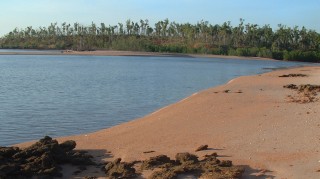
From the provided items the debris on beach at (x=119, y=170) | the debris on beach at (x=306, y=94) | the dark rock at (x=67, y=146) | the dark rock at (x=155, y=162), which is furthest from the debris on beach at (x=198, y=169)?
the debris on beach at (x=306, y=94)

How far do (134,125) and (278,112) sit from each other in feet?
17.0

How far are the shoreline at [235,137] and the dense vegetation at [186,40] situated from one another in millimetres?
91990

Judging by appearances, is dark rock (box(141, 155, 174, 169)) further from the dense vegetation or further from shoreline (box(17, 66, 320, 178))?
the dense vegetation

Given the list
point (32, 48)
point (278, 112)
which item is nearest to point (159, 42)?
point (32, 48)

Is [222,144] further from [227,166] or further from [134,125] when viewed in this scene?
[134,125]

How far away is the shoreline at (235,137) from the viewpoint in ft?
31.4

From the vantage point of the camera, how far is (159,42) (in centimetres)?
14450

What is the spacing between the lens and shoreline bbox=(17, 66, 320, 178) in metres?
9.57

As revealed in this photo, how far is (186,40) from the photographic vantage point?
14425cm

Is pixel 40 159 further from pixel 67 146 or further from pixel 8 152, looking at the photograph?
pixel 67 146

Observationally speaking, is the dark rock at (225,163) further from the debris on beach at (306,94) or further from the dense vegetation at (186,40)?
the dense vegetation at (186,40)

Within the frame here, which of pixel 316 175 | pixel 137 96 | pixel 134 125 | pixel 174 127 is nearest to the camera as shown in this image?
pixel 316 175

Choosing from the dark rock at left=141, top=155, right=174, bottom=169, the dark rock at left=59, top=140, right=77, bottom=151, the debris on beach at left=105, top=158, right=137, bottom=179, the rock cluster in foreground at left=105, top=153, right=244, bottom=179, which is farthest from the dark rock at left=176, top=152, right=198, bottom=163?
the dark rock at left=59, top=140, right=77, bottom=151

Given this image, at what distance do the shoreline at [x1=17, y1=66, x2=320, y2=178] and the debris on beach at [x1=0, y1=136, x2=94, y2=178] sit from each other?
1.50 feet
